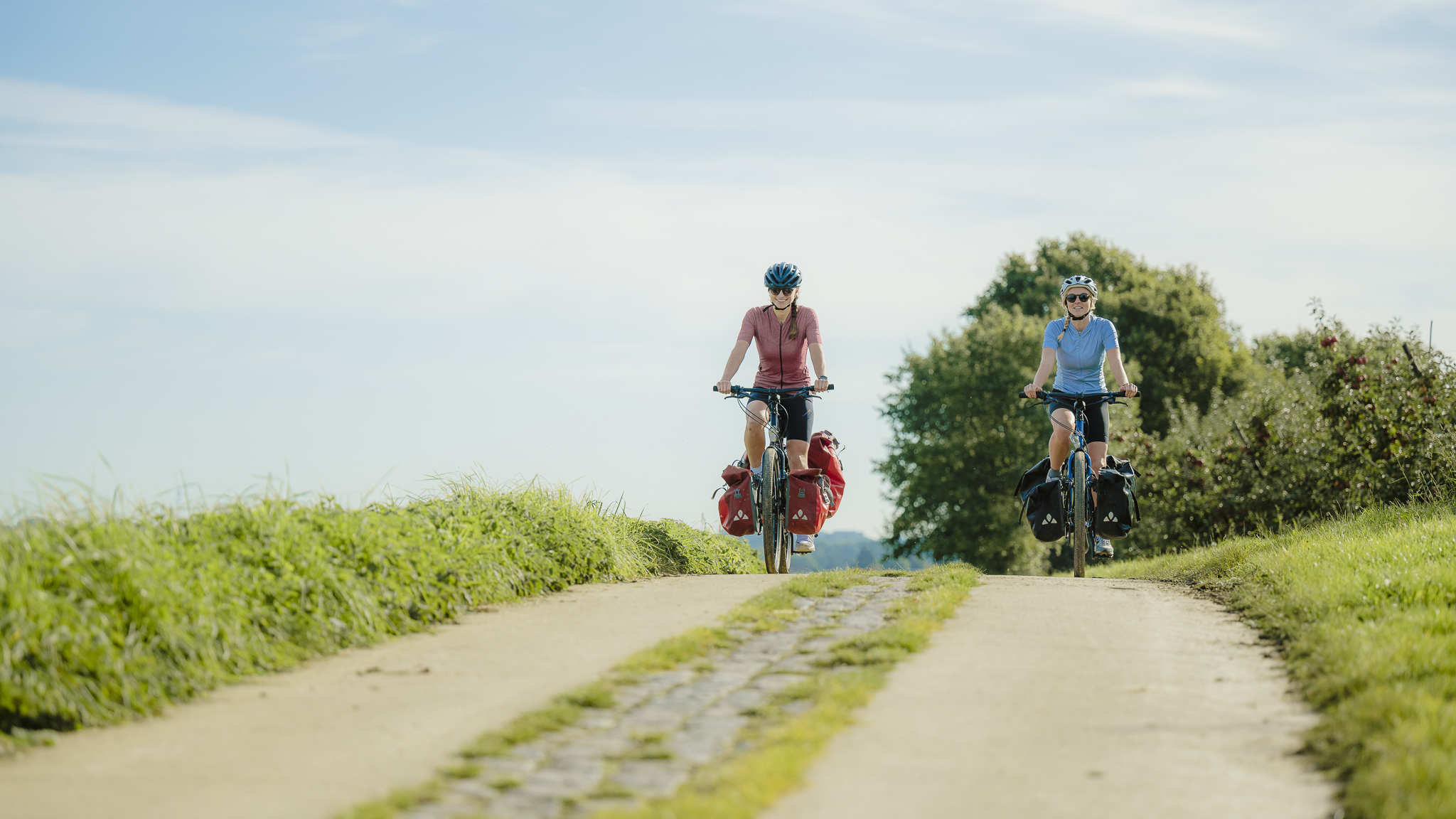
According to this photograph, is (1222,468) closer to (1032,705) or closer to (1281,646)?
(1281,646)

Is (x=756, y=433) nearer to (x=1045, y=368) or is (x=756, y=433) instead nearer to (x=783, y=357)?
(x=783, y=357)

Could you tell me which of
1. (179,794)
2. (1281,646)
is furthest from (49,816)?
(1281,646)

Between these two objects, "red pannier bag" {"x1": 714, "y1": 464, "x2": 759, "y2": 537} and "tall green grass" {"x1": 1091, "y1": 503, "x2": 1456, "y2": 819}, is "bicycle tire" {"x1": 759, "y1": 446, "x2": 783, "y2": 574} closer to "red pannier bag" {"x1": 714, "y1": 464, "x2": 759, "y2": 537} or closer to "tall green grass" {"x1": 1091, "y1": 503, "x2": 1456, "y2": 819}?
"red pannier bag" {"x1": 714, "y1": 464, "x2": 759, "y2": 537}

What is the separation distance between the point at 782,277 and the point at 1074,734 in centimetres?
678

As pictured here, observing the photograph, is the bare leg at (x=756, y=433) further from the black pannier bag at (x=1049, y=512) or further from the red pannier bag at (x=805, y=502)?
the black pannier bag at (x=1049, y=512)

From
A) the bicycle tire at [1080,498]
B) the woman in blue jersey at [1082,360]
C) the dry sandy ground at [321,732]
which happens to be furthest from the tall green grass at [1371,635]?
the dry sandy ground at [321,732]

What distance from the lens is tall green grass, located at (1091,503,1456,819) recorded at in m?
4.00

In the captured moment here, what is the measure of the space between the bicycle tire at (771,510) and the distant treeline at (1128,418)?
8127 millimetres

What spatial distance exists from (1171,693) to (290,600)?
4.11m

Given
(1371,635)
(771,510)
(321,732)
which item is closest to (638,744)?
(321,732)

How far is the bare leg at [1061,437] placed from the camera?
11.1 m

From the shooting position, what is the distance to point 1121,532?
11.0 metres

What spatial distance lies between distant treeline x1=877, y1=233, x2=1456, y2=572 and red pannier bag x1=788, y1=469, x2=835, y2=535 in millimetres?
7877

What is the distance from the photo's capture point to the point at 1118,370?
35.8ft
